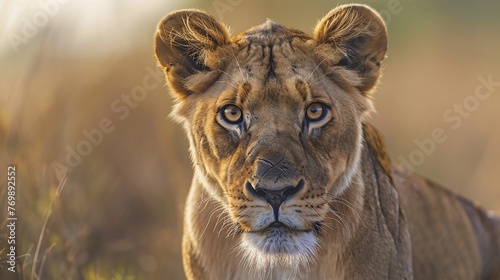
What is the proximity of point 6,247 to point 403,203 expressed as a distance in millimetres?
2409

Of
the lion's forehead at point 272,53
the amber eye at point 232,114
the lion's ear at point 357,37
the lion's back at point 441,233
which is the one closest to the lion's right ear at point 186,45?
the lion's forehead at point 272,53

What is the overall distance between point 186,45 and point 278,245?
1.29 meters

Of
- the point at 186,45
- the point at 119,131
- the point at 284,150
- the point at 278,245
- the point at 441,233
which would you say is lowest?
the point at 441,233

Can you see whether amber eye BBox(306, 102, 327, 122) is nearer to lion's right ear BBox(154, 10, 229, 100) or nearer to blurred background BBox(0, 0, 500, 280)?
lion's right ear BBox(154, 10, 229, 100)

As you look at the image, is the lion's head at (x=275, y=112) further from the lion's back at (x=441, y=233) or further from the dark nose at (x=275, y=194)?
the lion's back at (x=441, y=233)

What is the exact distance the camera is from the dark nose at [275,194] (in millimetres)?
4324

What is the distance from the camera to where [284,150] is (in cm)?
452

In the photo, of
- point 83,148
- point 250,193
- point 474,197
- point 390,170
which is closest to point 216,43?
point 250,193

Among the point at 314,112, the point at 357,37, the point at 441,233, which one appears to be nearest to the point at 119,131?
the point at 441,233

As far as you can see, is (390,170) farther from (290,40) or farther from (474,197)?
(474,197)

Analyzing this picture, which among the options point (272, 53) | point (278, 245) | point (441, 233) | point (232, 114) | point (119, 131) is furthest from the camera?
point (119, 131)

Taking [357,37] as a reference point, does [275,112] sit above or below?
below

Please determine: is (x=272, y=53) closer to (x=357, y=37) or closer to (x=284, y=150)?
(x=357, y=37)

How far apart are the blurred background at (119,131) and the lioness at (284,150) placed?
0.85 metres
